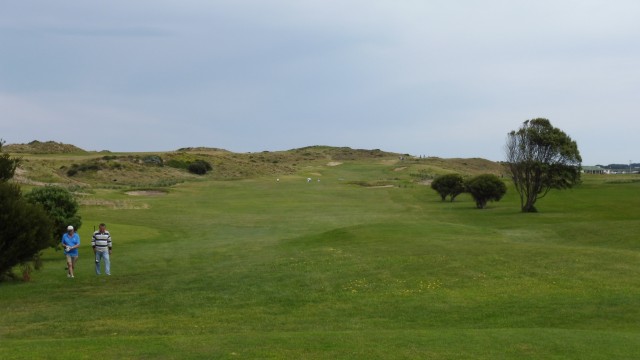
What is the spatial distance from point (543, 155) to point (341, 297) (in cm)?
4039

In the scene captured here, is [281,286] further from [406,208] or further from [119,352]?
[406,208]

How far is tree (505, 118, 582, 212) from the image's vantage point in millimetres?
54562

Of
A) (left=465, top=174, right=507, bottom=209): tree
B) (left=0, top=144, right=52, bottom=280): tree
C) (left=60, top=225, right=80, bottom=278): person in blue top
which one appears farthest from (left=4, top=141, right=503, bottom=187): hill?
(left=0, top=144, right=52, bottom=280): tree

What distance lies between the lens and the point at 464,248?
1106 inches

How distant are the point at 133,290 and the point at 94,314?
3688 millimetres

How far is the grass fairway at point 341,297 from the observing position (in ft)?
42.2

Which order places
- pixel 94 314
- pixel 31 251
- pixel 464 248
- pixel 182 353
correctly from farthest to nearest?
pixel 464 248
pixel 31 251
pixel 94 314
pixel 182 353

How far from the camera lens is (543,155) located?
5509 cm

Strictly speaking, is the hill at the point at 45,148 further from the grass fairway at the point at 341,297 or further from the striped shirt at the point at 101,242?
the striped shirt at the point at 101,242

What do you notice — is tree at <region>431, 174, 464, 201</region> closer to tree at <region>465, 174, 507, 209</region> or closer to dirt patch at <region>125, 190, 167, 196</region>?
tree at <region>465, 174, 507, 209</region>

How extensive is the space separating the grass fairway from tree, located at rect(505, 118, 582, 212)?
14710 mm

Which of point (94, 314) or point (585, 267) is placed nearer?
point (94, 314)

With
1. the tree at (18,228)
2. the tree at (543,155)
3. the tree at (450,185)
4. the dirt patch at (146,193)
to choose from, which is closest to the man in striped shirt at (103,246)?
the tree at (18,228)

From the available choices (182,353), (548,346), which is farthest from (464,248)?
(182,353)
